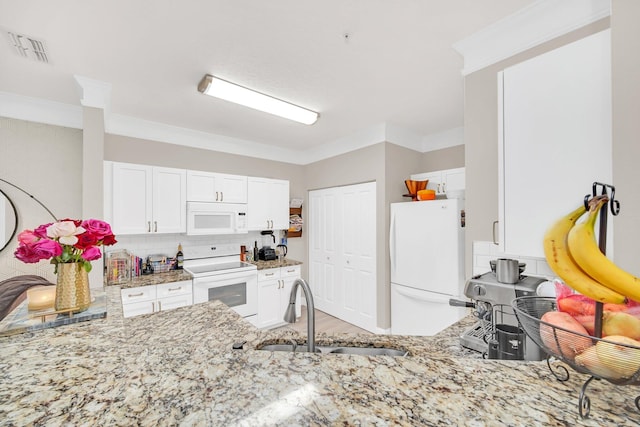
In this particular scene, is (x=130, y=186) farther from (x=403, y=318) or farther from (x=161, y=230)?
(x=403, y=318)

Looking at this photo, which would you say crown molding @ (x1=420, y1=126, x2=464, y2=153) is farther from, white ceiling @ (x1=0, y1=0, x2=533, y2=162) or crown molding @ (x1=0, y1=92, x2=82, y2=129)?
crown molding @ (x1=0, y1=92, x2=82, y2=129)

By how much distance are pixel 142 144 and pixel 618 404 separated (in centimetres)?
412

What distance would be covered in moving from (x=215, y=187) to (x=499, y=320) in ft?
10.7

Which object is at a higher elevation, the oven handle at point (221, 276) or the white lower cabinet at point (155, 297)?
the oven handle at point (221, 276)

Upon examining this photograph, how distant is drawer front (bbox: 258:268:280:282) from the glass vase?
90.1 inches

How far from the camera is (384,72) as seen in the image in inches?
88.1

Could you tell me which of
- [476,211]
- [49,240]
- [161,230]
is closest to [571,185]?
[476,211]

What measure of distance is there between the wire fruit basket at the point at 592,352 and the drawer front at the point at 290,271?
3.43 m

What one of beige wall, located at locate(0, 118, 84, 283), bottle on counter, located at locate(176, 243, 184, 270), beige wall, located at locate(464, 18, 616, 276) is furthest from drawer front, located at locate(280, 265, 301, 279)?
beige wall, located at locate(464, 18, 616, 276)

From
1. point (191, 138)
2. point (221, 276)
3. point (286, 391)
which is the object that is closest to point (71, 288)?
point (286, 391)

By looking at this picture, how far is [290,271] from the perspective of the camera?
3922mm

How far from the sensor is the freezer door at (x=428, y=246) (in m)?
2.77

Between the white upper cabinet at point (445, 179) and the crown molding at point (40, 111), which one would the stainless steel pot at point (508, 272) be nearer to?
the white upper cabinet at point (445, 179)

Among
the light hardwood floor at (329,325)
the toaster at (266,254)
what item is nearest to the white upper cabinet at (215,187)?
the toaster at (266,254)
